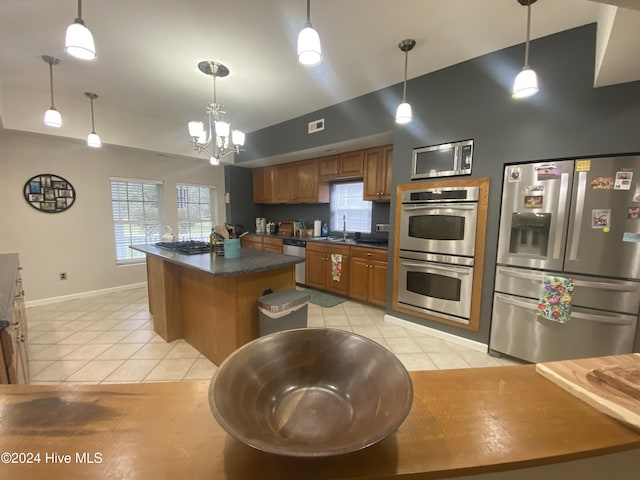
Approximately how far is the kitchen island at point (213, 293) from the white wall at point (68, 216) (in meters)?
1.97

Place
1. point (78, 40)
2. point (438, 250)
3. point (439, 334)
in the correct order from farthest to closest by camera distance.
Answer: point (439, 334)
point (438, 250)
point (78, 40)

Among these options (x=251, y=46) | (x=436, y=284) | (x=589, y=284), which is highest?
(x=251, y=46)

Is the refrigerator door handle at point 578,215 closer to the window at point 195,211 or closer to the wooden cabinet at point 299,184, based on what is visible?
the wooden cabinet at point 299,184

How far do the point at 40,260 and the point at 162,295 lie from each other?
8.38ft

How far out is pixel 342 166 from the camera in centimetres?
409

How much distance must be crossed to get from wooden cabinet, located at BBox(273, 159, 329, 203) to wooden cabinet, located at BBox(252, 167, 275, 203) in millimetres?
133

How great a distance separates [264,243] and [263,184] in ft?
4.31

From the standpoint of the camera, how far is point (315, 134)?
377 cm

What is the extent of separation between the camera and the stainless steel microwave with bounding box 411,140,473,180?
2.50 meters

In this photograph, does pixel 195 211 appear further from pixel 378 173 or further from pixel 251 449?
pixel 251 449

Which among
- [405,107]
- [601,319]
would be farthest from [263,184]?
[601,319]

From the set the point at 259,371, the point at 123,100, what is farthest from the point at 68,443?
the point at 123,100

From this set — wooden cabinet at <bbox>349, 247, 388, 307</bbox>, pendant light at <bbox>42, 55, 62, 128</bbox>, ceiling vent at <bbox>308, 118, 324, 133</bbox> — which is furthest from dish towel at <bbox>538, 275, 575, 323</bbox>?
pendant light at <bbox>42, 55, 62, 128</bbox>

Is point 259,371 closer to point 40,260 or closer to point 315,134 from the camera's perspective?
point 315,134
